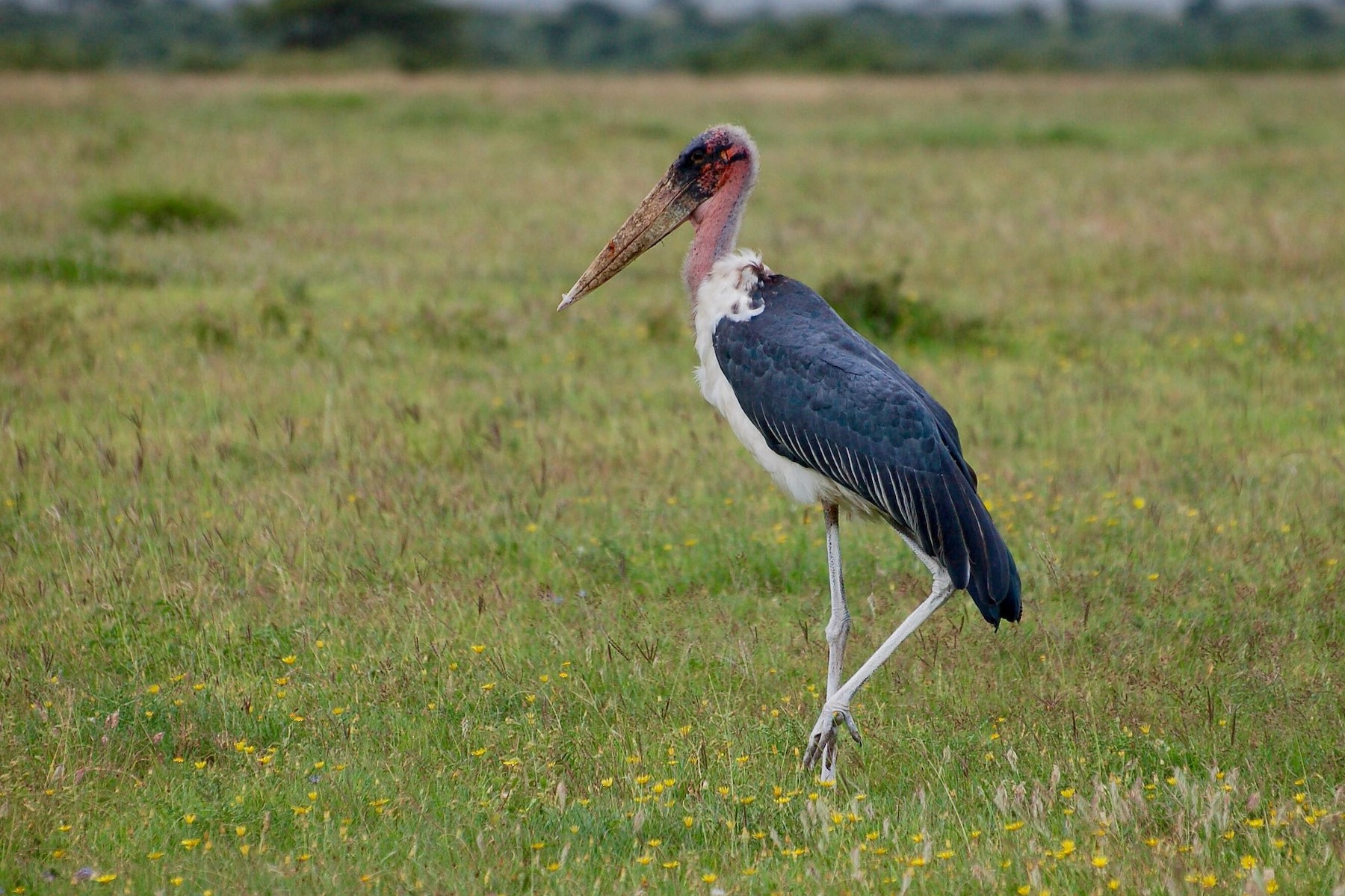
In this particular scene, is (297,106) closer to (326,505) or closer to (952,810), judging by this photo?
(326,505)

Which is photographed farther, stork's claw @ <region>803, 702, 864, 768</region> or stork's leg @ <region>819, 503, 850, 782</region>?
stork's leg @ <region>819, 503, 850, 782</region>

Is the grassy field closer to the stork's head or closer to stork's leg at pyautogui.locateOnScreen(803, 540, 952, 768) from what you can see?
stork's leg at pyautogui.locateOnScreen(803, 540, 952, 768)

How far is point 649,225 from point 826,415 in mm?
1028

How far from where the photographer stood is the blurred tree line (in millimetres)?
44312

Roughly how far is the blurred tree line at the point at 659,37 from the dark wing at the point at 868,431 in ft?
105

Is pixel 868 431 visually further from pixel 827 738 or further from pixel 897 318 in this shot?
pixel 897 318

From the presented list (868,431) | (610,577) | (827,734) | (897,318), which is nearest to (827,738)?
(827,734)

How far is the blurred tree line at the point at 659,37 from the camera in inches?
1745

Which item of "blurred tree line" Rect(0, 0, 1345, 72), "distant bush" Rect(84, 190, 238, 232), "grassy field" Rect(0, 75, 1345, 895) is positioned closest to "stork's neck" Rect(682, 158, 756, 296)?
"grassy field" Rect(0, 75, 1345, 895)

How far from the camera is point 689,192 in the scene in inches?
194

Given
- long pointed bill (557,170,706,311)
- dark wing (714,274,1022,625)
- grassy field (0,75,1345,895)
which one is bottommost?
Answer: grassy field (0,75,1345,895)

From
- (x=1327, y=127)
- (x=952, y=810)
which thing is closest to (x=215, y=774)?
(x=952, y=810)

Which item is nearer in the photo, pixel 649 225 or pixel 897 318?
pixel 649 225

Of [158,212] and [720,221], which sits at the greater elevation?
[720,221]
